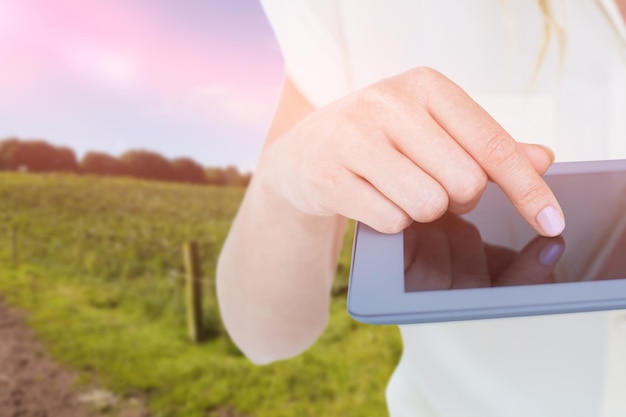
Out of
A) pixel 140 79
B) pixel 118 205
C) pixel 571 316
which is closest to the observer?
pixel 571 316

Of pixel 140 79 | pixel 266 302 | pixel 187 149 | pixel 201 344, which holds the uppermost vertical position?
pixel 140 79

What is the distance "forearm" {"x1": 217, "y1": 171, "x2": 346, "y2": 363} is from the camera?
1.75 feet

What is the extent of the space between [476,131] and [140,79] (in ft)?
2.77

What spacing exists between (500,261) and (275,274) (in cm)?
29

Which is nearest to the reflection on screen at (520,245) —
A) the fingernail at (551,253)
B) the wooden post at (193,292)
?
the fingernail at (551,253)

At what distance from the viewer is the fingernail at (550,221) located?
12.4 inches

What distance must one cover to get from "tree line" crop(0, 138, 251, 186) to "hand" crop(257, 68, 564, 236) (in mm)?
766

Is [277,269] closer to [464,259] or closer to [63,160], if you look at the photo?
[464,259]

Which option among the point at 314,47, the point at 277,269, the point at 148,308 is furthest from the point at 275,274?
the point at 148,308

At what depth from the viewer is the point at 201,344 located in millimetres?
1172

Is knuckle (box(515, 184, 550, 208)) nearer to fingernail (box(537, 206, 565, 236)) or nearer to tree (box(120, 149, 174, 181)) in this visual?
fingernail (box(537, 206, 565, 236))

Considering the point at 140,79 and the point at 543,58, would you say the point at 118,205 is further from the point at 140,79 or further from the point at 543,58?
the point at 543,58

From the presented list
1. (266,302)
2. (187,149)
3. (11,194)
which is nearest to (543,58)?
(266,302)

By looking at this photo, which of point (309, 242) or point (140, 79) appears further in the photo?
point (140, 79)
